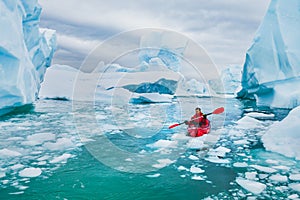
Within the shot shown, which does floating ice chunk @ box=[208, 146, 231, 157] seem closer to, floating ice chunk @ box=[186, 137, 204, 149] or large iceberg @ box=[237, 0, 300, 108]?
floating ice chunk @ box=[186, 137, 204, 149]

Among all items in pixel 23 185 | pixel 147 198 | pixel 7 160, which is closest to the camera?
pixel 147 198

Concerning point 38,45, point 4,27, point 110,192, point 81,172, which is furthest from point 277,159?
point 38,45

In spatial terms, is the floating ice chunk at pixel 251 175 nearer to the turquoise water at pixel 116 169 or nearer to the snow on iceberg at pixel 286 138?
the turquoise water at pixel 116 169

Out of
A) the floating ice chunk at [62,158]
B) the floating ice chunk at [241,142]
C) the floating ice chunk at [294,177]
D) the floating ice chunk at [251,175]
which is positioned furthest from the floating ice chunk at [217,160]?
the floating ice chunk at [62,158]

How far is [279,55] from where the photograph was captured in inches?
568

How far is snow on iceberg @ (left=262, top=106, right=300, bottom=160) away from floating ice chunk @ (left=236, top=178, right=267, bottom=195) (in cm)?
168

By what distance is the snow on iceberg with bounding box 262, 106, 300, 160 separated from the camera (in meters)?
4.87

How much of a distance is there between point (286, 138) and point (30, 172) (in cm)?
469

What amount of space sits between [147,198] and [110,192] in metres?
0.48

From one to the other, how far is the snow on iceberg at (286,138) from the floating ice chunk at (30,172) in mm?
4200

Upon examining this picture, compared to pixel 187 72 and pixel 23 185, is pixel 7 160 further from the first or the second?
pixel 187 72

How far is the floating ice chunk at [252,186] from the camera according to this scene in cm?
323

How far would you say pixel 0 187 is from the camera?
3197mm

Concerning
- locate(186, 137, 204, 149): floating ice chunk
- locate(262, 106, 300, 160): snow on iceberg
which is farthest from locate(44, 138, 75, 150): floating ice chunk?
locate(262, 106, 300, 160): snow on iceberg
